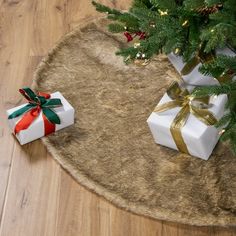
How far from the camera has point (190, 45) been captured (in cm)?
130

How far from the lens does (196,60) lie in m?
1.51

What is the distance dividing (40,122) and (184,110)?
0.50 meters

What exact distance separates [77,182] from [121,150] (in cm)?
20

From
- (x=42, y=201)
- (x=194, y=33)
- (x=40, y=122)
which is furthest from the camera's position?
(x=40, y=122)

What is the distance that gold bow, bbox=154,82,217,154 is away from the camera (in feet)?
4.48

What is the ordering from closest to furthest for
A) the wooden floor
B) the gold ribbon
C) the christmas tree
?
the christmas tree
the wooden floor
the gold ribbon

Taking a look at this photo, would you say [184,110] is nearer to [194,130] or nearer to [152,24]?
[194,130]

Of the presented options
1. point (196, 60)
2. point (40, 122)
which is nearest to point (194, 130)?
point (196, 60)

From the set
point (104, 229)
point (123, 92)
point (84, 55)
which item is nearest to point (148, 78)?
point (123, 92)

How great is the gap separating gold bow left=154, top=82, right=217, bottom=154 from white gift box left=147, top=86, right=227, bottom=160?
0.04 ft

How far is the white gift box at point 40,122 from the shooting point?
1499 mm

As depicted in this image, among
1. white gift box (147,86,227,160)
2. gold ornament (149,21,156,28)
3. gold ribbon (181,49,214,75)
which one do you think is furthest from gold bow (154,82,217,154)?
gold ornament (149,21,156,28)

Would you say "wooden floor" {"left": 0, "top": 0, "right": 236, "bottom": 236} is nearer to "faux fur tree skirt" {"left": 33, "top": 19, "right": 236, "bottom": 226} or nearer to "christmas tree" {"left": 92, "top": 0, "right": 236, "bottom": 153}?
"faux fur tree skirt" {"left": 33, "top": 19, "right": 236, "bottom": 226}

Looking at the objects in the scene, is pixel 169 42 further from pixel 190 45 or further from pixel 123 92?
pixel 123 92
